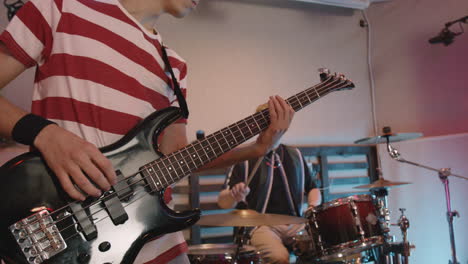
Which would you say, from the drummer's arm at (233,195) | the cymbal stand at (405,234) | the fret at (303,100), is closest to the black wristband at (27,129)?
the fret at (303,100)

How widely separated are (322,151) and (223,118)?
1.17 meters

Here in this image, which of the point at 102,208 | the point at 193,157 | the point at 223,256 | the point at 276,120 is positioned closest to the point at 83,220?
the point at 102,208

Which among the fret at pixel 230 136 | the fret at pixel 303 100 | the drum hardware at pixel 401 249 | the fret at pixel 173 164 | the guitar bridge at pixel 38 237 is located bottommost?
the drum hardware at pixel 401 249

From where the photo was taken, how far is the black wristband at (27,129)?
2.71 ft

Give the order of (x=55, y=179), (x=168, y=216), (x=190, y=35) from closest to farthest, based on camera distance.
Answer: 1. (x=55, y=179)
2. (x=168, y=216)
3. (x=190, y=35)

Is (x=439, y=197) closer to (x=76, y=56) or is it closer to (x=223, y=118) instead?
(x=223, y=118)

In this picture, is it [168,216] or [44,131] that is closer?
[44,131]

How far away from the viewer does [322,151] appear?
4094mm

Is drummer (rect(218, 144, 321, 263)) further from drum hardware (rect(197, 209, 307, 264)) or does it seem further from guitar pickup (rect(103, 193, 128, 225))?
guitar pickup (rect(103, 193, 128, 225))

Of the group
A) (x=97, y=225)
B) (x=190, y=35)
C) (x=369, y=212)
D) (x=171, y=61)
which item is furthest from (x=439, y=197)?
(x=97, y=225)

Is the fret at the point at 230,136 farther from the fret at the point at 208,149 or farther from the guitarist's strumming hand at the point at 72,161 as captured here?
the guitarist's strumming hand at the point at 72,161

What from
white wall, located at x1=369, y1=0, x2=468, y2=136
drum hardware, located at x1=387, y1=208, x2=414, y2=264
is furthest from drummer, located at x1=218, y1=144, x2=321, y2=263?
white wall, located at x1=369, y1=0, x2=468, y2=136

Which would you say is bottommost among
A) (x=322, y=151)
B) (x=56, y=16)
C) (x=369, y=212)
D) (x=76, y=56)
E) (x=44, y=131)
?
(x=369, y=212)

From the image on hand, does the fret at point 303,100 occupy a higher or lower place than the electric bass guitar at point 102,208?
higher
